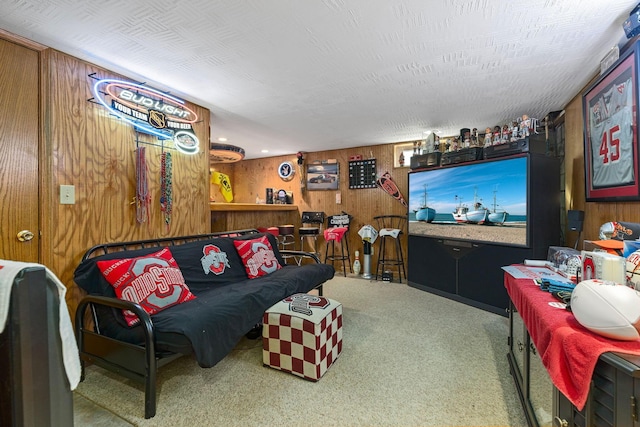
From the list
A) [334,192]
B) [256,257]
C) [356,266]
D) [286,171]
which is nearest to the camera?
[256,257]

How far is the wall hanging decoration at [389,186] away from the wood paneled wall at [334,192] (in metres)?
0.06

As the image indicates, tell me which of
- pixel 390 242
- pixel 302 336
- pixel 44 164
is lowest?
pixel 302 336

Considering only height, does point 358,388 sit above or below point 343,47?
below

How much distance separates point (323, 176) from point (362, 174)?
754 millimetres

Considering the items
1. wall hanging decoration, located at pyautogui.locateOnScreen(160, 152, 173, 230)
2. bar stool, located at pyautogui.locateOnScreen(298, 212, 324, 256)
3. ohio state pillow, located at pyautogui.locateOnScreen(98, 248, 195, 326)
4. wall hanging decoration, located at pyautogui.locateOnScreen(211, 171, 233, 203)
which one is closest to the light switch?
ohio state pillow, located at pyautogui.locateOnScreen(98, 248, 195, 326)

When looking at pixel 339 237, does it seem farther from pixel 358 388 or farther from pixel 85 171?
pixel 85 171

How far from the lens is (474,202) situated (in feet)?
10.9

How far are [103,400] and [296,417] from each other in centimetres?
117

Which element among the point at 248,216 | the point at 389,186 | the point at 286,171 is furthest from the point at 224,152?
the point at 389,186

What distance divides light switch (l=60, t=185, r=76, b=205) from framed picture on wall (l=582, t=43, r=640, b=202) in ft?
11.8

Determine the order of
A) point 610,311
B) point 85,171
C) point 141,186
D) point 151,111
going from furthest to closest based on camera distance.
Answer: point 151,111 < point 141,186 < point 85,171 < point 610,311

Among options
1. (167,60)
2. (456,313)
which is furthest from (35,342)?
(456,313)

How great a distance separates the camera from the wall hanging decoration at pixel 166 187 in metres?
2.53

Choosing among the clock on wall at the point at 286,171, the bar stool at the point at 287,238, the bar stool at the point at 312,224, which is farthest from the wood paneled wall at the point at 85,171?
the clock on wall at the point at 286,171
